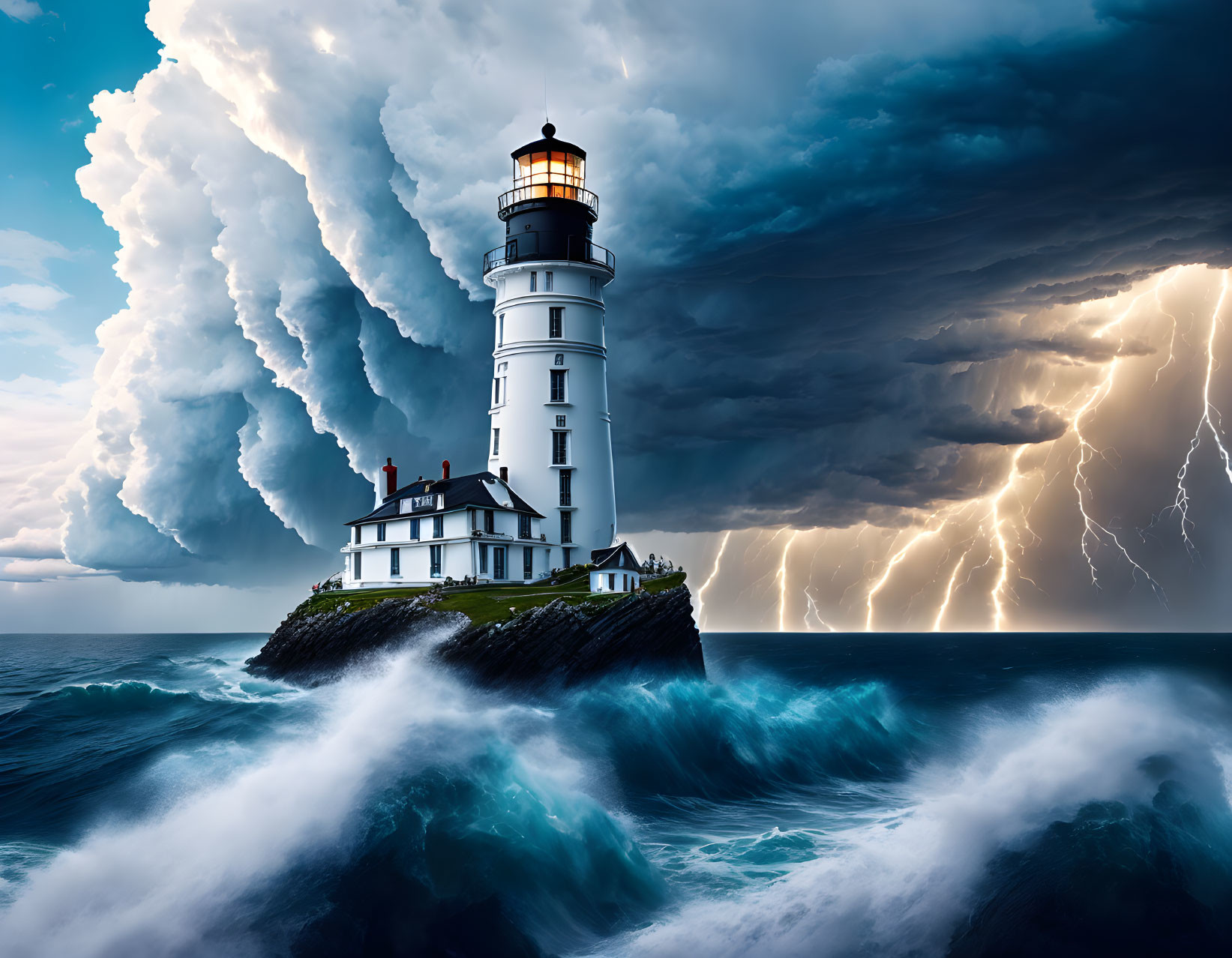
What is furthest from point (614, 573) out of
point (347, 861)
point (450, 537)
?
point (347, 861)

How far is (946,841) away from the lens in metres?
16.0

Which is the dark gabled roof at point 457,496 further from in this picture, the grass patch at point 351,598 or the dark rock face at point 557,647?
the dark rock face at point 557,647

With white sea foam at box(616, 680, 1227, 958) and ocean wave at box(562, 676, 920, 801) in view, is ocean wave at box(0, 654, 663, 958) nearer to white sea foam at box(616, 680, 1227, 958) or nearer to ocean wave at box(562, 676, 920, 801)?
white sea foam at box(616, 680, 1227, 958)

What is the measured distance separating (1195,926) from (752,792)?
46.1 ft

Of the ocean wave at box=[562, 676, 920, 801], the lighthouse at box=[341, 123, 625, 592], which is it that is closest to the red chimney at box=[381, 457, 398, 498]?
the lighthouse at box=[341, 123, 625, 592]

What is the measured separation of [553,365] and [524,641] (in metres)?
19.5

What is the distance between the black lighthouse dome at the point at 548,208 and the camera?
49.0 metres

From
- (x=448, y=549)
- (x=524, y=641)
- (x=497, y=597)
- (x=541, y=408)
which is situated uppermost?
(x=541, y=408)

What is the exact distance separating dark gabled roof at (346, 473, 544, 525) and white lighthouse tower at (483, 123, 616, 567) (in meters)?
1.45

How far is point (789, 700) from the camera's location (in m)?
41.4

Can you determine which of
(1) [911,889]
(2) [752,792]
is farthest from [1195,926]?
(2) [752,792]

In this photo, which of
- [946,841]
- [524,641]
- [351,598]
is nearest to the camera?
[946,841]

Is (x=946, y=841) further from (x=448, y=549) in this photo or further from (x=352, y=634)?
(x=448, y=549)

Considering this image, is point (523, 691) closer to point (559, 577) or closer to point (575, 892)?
point (559, 577)
